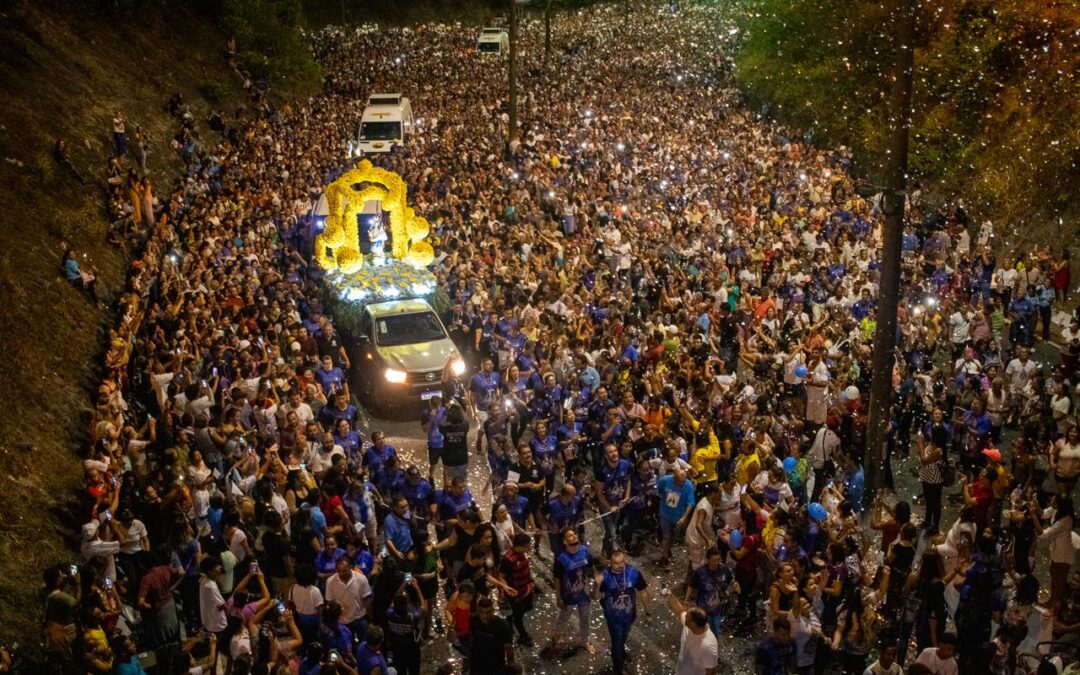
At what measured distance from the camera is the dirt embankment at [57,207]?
1157 centimetres

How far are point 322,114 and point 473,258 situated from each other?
15918 millimetres

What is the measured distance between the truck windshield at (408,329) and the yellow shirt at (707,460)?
563 centimetres

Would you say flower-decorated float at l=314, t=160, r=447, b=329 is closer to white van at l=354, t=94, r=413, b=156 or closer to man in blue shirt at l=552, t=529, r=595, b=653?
man in blue shirt at l=552, t=529, r=595, b=653

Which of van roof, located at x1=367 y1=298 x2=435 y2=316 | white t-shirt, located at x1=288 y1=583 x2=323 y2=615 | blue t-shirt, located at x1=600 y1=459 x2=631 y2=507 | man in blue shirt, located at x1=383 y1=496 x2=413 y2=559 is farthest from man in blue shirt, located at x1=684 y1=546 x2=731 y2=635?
van roof, located at x1=367 y1=298 x2=435 y2=316

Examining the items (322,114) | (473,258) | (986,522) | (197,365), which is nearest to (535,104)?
(322,114)

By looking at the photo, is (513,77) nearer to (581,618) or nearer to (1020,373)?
(1020,373)

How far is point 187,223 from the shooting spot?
19.9m

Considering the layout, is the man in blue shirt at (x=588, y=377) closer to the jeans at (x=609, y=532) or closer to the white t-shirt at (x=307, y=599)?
the jeans at (x=609, y=532)

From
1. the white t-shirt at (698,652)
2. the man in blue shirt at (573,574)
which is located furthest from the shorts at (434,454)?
the white t-shirt at (698,652)

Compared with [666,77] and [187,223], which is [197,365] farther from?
[666,77]

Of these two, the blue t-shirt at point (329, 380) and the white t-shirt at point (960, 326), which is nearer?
the blue t-shirt at point (329, 380)

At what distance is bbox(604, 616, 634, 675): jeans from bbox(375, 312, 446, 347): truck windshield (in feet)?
24.2

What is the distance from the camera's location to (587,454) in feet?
42.9

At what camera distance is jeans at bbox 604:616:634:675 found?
8.61 m
